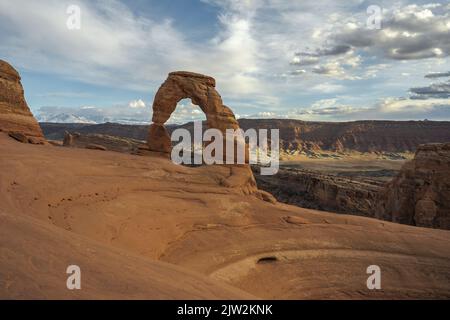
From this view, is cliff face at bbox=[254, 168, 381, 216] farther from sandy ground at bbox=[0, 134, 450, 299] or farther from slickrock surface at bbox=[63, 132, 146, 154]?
sandy ground at bbox=[0, 134, 450, 299]

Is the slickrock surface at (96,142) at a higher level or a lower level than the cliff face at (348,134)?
lower

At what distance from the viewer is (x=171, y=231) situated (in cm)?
1166

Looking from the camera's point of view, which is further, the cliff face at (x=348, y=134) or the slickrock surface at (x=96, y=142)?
the cliff face at (x=348, y=134)

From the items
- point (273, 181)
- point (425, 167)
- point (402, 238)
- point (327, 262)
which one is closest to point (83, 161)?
point (327, 262)

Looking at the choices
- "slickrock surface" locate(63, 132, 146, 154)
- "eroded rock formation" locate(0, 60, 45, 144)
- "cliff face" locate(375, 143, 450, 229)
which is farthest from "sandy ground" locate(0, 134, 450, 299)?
"slickrock surface" locate(63, 132, 146, 154)

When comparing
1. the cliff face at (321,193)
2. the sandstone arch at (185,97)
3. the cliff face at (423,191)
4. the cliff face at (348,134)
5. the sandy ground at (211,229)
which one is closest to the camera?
the sandy ground at (211,229)

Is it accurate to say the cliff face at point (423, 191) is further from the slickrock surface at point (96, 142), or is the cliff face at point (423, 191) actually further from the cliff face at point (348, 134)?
the cliff face at point (348, 134)

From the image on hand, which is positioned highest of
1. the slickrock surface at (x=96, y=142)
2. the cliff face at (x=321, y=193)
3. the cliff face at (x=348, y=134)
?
the cliff face at (x=348, y=134)

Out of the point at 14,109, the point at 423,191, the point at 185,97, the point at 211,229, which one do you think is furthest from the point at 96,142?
the point at 423,191

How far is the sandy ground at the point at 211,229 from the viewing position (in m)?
9.74

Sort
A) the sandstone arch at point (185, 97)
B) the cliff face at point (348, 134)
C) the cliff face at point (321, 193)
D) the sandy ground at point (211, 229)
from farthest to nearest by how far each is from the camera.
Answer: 1. the cliff face at point (348, 134)
2. the cliff face at point (321, 193)
3. the sandstone arch at point (185, 97)
4. the sandy ground at point (211, 229)

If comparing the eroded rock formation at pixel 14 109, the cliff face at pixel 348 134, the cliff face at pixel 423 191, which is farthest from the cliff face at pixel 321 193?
the cliff face at pixel 348 134

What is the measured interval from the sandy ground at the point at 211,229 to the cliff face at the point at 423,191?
7.79 metres
